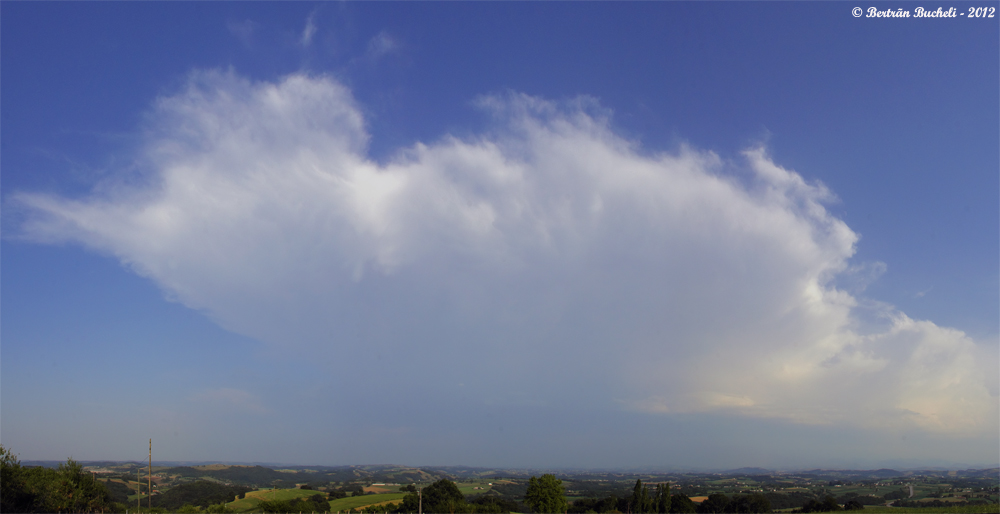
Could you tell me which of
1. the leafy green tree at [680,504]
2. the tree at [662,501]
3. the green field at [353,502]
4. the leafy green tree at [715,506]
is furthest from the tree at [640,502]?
the green field at [353,502]

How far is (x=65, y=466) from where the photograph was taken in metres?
57.8

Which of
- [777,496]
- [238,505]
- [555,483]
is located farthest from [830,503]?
[238,505]

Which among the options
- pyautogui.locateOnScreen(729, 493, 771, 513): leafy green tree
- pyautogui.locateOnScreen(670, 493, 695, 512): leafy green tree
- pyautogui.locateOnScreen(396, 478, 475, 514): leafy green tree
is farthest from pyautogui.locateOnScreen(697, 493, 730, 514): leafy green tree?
pyautogui.locateOnScreen(396, 478, 475, 514): leafy green tree

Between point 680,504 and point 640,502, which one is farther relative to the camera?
point 680,504

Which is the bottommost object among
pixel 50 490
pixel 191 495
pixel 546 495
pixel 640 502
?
pixel 191 495

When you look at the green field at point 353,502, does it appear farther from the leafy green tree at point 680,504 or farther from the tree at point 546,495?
the leafy green tree at point 680,504

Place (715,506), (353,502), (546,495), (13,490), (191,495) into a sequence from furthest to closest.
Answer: (191,495), (353,502), (715,506), (546,495), (13,490)

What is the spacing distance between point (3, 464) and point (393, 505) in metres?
50.4

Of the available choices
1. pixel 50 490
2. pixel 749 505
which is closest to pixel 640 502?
pixel 749 505

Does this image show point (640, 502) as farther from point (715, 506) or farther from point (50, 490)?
point (50, 490)

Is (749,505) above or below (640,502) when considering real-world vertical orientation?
below

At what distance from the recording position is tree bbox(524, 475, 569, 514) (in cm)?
7112

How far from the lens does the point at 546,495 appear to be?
71.6m

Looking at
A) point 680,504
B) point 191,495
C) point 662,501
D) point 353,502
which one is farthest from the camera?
point 191,495
